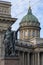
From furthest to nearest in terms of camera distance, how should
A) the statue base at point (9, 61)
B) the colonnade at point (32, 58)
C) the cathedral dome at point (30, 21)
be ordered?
the cathedral dome at point (30, 21)
the colonnade at point (32, 58)
the statue base at point (9, 61)

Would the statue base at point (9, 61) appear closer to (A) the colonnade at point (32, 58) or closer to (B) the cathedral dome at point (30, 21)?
(A) the colonnade at point (32, 58)

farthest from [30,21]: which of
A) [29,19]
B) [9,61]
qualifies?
[9,61]

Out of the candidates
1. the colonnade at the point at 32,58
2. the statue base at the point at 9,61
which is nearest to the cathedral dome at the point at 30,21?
the colonnade at the point at 32,58

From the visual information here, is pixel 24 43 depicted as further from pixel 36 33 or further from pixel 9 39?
pixel 9 39

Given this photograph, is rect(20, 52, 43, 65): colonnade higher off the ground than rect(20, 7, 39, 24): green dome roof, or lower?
lower

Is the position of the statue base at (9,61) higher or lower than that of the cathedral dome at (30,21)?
lower

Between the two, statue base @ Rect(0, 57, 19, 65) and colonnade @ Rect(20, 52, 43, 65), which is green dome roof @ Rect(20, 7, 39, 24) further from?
statue base @ Rect(0, 57, 19, 65)

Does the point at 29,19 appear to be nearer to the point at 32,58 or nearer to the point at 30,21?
the point at 30,21

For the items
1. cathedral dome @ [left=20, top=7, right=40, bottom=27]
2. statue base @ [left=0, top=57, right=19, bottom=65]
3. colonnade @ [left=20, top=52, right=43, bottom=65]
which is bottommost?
colonnade @ [left=20, top=52, right=43, bottom=65]

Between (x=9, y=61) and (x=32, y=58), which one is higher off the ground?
(x=9, y=61)

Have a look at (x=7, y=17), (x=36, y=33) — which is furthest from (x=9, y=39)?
(x=36, y=33)

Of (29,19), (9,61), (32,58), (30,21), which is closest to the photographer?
(9,61)

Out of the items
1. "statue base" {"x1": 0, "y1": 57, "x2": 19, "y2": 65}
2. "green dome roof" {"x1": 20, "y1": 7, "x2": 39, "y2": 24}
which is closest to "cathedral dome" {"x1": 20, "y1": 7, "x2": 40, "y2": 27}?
"green dome roof" {"x1": 20, "y1": 7, "x2": 39, "y2": 24}

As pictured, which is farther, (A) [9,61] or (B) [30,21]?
(B) [30,21]
